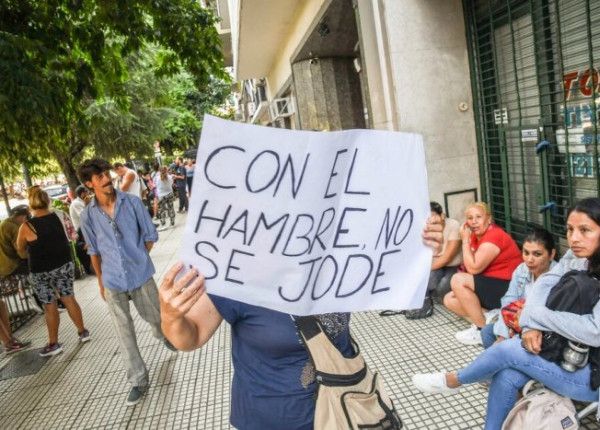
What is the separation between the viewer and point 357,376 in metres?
1.66

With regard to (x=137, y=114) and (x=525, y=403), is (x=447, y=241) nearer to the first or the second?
(x=525, y=403)

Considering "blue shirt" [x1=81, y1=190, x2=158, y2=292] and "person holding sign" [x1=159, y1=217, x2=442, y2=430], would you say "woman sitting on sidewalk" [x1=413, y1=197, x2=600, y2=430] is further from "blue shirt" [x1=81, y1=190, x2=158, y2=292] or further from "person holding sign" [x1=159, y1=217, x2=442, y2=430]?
"blue shirt" [x1=81, y1=190, x2=158, y2=292]

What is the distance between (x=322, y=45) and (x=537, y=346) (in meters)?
7.86

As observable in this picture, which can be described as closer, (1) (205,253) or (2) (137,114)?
(1) (205,253)

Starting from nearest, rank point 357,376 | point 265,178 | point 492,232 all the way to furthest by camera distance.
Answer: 1. point 265,178
2. point 357,376
3. point 492,232

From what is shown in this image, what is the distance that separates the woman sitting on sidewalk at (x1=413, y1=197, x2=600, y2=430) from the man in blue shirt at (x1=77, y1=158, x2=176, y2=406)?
8.49ft

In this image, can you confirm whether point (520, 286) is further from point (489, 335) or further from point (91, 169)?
point (91, 169)

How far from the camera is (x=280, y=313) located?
63.2 inches

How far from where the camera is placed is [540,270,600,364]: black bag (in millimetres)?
2229

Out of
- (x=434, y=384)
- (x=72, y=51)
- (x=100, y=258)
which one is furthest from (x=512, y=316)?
(x=72, y=51)

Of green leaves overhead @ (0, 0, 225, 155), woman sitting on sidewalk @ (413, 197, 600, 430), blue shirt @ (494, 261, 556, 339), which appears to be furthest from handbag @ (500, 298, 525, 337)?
green leaves overhead @ (0, 0, 225, 155)

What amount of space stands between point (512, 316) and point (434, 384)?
655 millimetres

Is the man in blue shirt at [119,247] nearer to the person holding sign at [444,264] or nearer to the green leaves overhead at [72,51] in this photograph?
the green leaves overhead at [72,51]

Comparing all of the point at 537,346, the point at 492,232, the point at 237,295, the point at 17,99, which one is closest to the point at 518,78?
the point at 492,232
